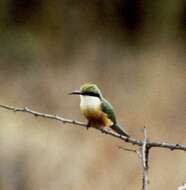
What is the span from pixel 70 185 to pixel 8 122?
0.47 meters

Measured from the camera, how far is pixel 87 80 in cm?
432

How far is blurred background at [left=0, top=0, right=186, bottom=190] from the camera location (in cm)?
411

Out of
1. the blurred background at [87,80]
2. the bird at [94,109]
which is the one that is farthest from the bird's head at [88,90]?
the blurred background at [87,80]

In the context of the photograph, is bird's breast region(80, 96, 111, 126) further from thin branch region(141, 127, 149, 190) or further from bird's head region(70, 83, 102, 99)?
thin branch region(141, 127, 149, 190)

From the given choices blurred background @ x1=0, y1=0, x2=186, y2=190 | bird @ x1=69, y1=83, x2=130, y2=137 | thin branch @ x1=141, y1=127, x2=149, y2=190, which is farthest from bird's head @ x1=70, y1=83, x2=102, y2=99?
blurred background @ x1=0, y1=0, x2=186, y2=190

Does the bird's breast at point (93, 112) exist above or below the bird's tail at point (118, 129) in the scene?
above

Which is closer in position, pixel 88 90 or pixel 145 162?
pixel 145 162

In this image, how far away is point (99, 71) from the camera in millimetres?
4402

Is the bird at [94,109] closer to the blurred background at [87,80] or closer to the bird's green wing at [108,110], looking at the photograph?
the bird's green wing at [108,110]

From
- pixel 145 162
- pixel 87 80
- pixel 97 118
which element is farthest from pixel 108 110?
pixel 87 80

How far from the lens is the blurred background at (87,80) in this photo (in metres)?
4.11

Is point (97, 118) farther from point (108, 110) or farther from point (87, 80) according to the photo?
point (87, 80)

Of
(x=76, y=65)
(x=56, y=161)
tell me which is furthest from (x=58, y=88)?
(x=56, y=161)

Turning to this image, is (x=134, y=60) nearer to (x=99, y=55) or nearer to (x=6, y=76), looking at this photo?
(x=99, y=55)
